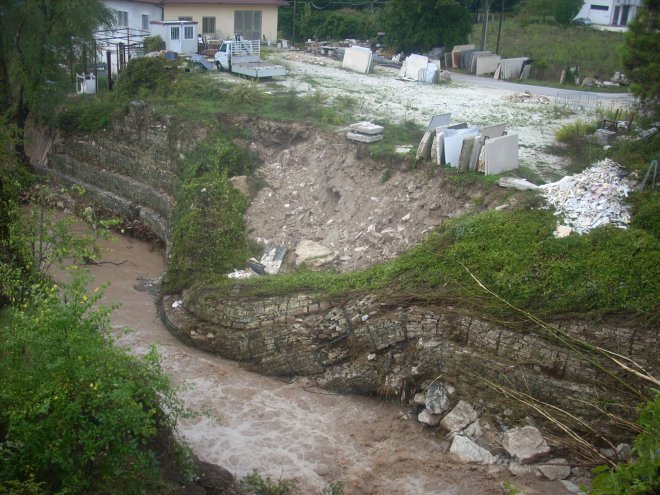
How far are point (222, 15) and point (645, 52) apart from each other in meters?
22.1

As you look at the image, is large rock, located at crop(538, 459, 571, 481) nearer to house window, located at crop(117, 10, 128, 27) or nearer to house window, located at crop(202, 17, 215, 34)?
house window, located at crop(202, 17, 215, 34)

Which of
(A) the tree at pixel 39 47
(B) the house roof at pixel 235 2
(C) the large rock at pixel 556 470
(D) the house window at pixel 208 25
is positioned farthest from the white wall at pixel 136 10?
(C) the large rock at pixel 556 470

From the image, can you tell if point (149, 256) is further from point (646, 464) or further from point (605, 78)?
point (605, 78)

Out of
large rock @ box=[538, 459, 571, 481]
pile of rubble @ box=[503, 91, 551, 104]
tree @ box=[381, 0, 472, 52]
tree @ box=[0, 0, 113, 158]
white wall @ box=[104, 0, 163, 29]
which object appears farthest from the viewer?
tree @ box=[381, 0, 472, 52]

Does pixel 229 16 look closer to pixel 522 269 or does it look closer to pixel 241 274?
pixel 241 274

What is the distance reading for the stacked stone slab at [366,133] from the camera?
65.3ft

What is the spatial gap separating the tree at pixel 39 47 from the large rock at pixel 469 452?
18360mm

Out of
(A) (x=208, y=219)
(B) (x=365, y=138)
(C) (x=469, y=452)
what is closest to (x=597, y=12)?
(B) (x=365, y=138)

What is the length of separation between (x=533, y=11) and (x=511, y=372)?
3659 centimetres

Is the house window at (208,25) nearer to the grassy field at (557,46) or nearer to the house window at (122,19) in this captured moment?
the house window at (122,19)

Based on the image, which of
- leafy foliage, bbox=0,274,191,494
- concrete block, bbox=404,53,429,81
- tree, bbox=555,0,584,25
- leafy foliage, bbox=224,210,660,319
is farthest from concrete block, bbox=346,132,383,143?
tree, bbox=555,0,584,25

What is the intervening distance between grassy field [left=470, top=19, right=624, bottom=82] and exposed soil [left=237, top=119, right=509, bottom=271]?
11992mm

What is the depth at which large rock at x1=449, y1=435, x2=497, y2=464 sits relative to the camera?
39.3 feet

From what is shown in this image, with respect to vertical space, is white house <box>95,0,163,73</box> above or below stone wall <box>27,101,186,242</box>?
above
